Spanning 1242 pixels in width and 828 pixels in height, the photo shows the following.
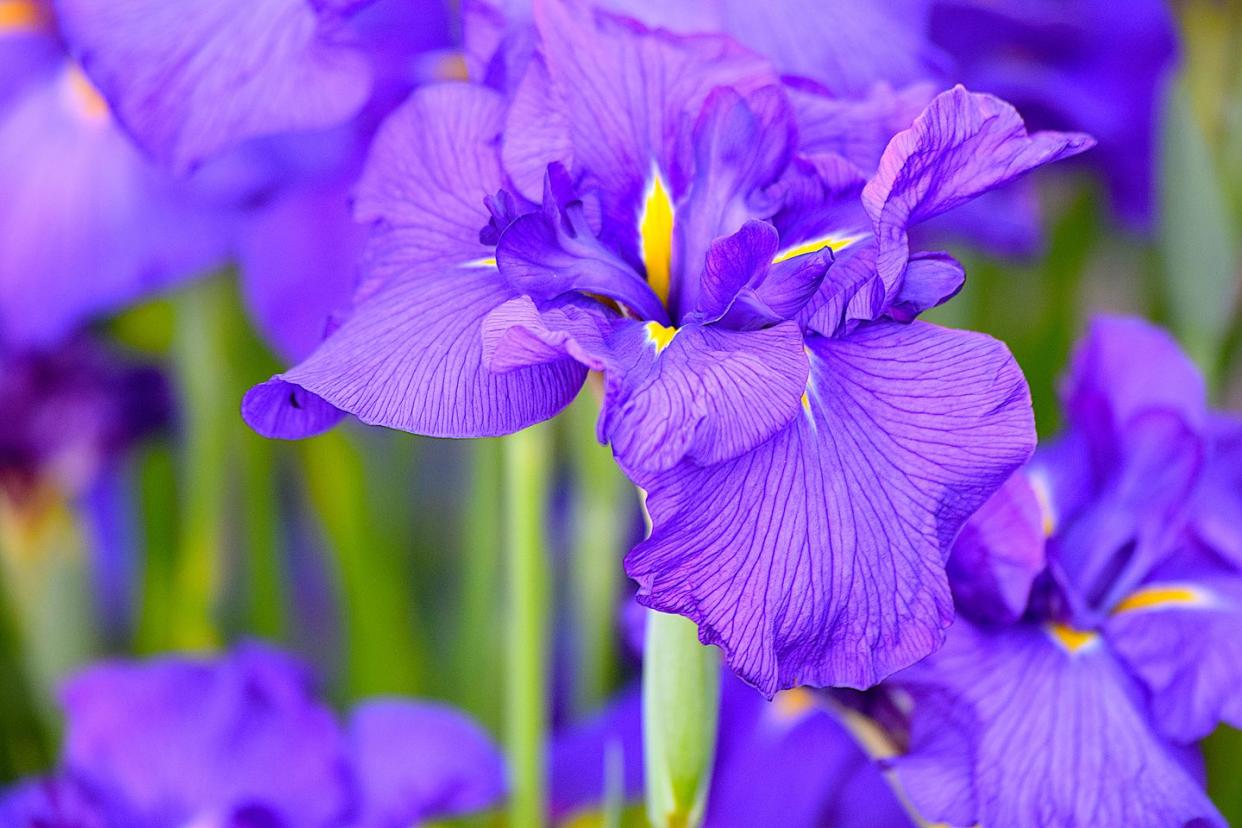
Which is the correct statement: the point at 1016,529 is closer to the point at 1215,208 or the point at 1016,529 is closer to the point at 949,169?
the point at 949,169

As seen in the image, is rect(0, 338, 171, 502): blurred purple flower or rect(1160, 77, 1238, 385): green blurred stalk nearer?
rect(1160, 77, 1238, 385): green blurred stalk

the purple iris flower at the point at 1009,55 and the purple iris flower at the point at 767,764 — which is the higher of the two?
the purple iris flower at the point at 1009,55

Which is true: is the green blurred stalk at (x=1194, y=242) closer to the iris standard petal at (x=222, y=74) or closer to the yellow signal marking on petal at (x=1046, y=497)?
the yellow signal marking on petal at (x=1046, y=497)

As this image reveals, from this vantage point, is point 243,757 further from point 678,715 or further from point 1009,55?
point 1009,55

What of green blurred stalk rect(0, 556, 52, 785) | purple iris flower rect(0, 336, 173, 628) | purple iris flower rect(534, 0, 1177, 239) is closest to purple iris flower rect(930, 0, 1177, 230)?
purple iris flower rect(534, 0, 1177, 239)

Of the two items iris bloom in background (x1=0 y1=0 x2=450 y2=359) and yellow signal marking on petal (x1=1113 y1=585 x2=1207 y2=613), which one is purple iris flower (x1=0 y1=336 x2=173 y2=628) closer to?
iris bloom in background (x1=0 y1=0 x2=450 y2=359)

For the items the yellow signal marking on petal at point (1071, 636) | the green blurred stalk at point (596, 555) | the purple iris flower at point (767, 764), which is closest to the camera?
the yellow signal marking on petal at point (1071, 636)

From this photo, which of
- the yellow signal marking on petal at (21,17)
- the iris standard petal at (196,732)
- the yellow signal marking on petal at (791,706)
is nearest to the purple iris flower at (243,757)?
the iris standard petal at (196,732)
